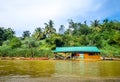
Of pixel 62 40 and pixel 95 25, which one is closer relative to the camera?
pixel 62 40

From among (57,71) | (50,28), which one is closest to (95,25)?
(50,28)

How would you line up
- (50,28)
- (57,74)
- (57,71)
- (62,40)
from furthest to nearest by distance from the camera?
(50,28)
(62,40)
(57,71)
(57,74)

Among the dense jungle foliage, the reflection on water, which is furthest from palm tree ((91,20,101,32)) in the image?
the reflection on water

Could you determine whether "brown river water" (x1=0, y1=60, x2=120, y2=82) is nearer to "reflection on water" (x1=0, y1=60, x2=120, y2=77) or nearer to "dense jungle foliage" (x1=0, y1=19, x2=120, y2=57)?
"reflection on water" (x1=0, y1=60, x2=120, y2=77)

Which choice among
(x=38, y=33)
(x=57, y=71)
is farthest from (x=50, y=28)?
(x=57, y=71)

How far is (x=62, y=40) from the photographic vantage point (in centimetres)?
6938

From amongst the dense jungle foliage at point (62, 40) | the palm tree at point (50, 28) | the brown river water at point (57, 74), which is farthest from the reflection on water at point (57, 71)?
the palm tree at point (50, 28)

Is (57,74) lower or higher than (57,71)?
higher

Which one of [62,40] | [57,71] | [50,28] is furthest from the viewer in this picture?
[50,28]

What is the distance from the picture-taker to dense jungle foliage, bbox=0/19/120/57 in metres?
55.5

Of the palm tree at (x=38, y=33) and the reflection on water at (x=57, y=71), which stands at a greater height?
the palm tree at (x=38, y=33)

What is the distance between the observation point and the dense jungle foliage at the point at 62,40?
55.5 metres

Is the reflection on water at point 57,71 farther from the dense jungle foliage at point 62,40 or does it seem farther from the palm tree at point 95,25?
the palm tree at point 95,25

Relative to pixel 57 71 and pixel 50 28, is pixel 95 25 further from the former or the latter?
pixel 57 71
